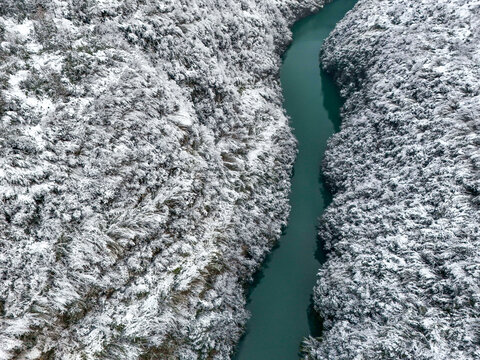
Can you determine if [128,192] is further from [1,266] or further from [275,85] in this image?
[275,85]

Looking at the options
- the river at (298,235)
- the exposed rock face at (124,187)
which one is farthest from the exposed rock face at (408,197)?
the exposed rock face at (124,187)

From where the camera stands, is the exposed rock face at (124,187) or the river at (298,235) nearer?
the exposed rock face at (124,187)

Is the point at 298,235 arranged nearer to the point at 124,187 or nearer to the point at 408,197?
the point at 408,197

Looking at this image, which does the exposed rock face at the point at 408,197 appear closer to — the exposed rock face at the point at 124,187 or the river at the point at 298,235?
the river at the point at 298,235

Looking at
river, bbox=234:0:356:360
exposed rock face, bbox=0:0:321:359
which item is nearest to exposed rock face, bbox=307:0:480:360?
river, bbox=234:0:356:360

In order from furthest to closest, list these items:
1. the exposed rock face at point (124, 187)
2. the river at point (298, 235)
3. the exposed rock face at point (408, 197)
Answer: the river at point (298, 235), the exposed rock face at point (408, 197), the exposed rock face at point (124, 187)

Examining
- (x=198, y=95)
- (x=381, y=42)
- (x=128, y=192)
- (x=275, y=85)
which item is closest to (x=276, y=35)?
(x=275, y=85)
